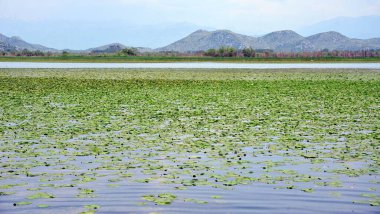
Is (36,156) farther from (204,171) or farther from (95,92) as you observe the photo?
(95,92)

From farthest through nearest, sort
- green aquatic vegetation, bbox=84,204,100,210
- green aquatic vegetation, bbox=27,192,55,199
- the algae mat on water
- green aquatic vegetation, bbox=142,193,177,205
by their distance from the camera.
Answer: green aquatic vegetation, bbox=27,192,55,199 < the algae mat on water < green aquatic vegetation, bbox=142,193,177,205 < green aquatic vegetation, bbox=84,204,100,210

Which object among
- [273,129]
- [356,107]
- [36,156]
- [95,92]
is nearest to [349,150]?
[273,129]

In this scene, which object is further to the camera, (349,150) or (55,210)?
(349,150)

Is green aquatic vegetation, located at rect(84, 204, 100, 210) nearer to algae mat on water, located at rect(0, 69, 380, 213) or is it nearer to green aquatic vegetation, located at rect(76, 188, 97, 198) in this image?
algae mat on water, located at rect(0, 69, 380, 213)

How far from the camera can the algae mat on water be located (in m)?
11.2

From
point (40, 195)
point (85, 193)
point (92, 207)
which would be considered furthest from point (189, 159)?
point (92, 207)

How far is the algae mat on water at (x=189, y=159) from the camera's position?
36.8 feet

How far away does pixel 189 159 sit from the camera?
50.4 ft

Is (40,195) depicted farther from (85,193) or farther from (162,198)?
(162,198)

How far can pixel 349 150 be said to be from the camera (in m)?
16.8

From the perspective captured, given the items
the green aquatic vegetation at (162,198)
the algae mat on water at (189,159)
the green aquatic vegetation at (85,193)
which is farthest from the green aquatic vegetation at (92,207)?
the green aquatic vegetation at (162,198)

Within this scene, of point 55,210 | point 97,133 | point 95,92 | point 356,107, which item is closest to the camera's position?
point 55,210

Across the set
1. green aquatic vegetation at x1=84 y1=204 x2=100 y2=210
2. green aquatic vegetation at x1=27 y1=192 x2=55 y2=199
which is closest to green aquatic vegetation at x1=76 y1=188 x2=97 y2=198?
green aquatic vegetation at x1=27 y1=192 x2=55 y2=199

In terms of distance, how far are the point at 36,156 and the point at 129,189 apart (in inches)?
185
